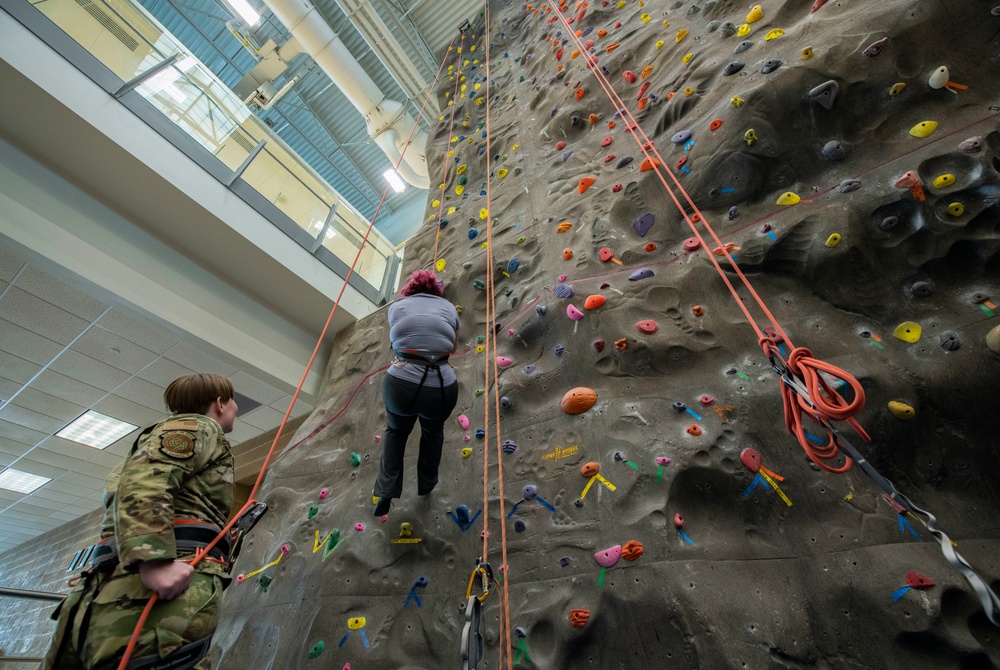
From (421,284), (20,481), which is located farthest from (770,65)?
(20,481)

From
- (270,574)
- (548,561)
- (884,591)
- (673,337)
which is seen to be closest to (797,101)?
(673,337)

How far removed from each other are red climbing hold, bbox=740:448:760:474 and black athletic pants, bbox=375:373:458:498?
3.43ft

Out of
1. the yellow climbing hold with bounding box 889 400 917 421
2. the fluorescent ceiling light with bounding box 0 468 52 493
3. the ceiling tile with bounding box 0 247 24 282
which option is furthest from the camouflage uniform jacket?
the fluorescent ceiling light with bounding box 0 468 52 493

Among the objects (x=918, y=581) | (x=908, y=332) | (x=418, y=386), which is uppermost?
(x=418, y=386)

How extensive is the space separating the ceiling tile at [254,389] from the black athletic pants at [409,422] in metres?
2.96

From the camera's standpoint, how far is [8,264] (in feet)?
10.2

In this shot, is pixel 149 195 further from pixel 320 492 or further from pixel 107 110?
pixel 320 492

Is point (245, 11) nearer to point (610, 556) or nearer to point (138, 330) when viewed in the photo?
point (138, 330)

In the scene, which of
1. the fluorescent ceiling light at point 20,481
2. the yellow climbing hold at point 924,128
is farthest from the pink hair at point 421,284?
the fluorescent ceiling light at point 20,481

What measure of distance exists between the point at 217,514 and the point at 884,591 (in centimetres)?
173

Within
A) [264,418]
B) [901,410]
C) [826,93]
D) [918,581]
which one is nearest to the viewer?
[918,581]

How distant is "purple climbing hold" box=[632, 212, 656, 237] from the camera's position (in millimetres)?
2211

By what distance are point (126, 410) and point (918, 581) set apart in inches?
232

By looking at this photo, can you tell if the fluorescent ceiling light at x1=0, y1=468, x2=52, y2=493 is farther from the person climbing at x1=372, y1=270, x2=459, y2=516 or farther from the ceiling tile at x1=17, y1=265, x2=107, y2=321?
the person climbing at x1=372, y1=270, x2=459, y2=516
